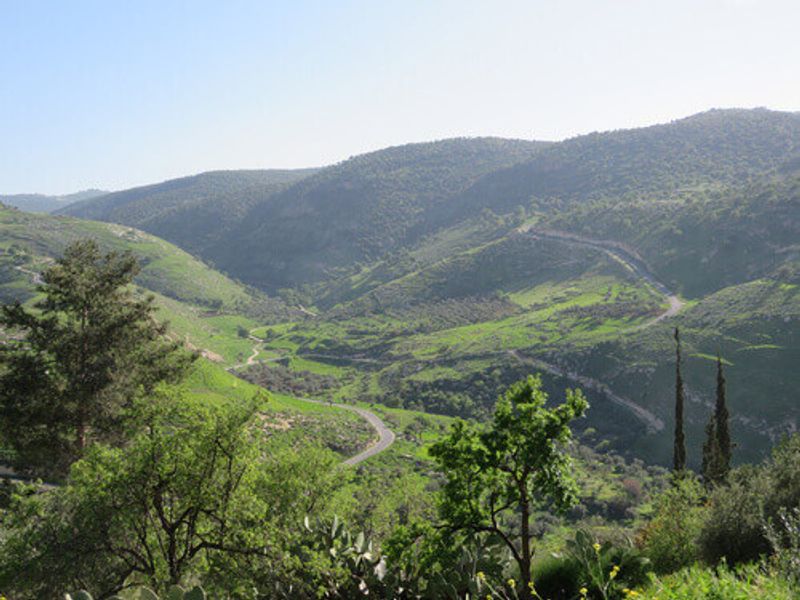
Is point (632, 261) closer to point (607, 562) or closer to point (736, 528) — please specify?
point (736, 528)

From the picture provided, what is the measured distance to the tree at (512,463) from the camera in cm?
1234

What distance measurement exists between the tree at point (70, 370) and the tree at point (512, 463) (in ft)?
54.1

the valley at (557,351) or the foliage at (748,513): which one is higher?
the foliage at (748,513)

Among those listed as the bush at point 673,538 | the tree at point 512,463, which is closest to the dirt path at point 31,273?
the bush at point 673,538

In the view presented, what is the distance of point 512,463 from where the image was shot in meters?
13.2

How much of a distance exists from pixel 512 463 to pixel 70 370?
2154cm

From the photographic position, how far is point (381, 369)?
477 feet

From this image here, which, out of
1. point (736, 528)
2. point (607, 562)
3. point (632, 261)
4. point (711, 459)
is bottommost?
point (711, 459)

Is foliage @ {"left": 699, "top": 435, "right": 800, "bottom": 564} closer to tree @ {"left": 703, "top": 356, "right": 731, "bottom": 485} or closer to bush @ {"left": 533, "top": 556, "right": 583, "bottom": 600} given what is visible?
bush @ {"left": 533, "top": 556, "right": 583, "bottom": 600}

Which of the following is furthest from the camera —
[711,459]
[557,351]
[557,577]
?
[557,351]

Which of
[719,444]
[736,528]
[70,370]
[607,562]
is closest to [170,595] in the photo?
[607,562]

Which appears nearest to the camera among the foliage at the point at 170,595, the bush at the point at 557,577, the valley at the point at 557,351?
the foliage at the point at 170,595

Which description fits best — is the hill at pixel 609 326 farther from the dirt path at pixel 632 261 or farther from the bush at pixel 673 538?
the bush at pixel 673 538

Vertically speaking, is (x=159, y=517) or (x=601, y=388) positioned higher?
(x=159, y=517)
